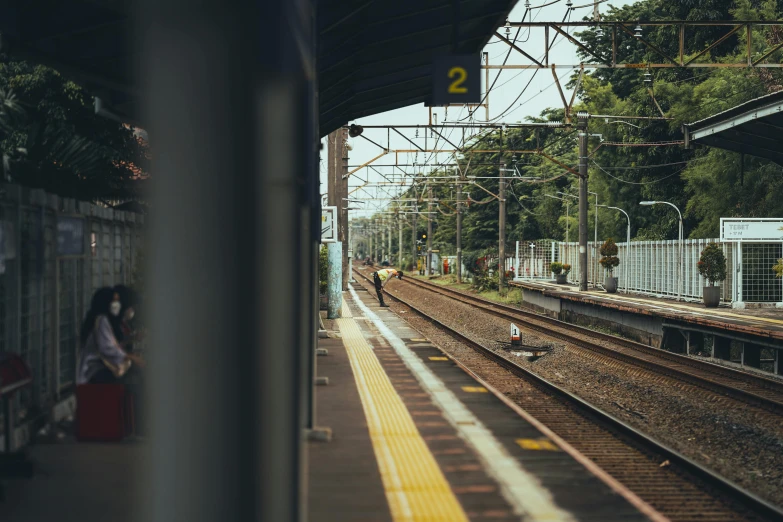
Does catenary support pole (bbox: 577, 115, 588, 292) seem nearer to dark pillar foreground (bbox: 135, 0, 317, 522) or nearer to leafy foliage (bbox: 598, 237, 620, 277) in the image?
leafy foliage (bbox: 598, 237, 620, 277)

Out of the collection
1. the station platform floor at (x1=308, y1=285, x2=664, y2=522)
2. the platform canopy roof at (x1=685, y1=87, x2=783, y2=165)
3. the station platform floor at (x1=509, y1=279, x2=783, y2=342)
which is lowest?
the station platform floor at (x1=308, y1=285, x2=664, y2=522)

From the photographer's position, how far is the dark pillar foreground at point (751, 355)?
1633 cm

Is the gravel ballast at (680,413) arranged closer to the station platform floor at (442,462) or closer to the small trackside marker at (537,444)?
the small trackside marker at (537,444)

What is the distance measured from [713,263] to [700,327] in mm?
6565

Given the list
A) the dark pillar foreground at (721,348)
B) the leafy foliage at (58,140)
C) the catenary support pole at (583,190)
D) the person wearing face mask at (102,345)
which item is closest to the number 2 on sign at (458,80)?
the leafy foliage at (58,140)

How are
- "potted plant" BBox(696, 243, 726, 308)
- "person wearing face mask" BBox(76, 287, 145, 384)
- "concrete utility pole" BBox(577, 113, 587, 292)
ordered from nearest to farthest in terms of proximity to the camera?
1. "person wearing face mask" BBox(76, 287, 145, 384)
2. "potted plant" BBox(696, 243, 726, 308)
3. "concrete utility pole" BBox(577, 113, 587, 292)

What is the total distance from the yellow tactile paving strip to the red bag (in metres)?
1.92

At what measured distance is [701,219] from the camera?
44.7 m

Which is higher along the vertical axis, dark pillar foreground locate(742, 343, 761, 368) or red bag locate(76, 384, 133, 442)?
red bag locate(76, 384, 133, 442)

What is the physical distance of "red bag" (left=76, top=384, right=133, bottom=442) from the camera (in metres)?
6.22

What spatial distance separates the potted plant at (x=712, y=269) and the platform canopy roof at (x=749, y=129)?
4509mm

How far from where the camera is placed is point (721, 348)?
58.1ft

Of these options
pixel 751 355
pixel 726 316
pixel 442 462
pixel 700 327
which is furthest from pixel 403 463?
pixel 726 316

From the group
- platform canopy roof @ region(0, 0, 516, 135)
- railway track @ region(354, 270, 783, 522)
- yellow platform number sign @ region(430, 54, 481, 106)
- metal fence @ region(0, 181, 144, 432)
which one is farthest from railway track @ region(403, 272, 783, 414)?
metal fence @ region(0, 181, 144, 432)
